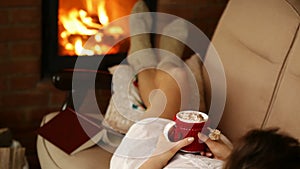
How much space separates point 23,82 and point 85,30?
381 mm

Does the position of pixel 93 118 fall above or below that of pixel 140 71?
below

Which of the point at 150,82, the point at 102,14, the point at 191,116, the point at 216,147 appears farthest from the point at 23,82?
the point at 216,147

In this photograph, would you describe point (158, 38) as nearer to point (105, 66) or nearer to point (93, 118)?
point (105, 66)

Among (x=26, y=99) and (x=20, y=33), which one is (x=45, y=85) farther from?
(x=20, y=33)

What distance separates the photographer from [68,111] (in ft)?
7.48

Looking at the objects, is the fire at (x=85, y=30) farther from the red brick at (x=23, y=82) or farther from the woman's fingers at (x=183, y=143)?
the woman's fingers at (x=183, y=143)

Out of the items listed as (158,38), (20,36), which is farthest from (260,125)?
(20,36)

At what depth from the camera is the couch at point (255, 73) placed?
6.31 feet

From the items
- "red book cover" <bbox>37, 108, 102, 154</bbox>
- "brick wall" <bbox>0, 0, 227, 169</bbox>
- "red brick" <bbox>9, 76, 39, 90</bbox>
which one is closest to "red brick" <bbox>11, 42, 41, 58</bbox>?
"brick wall" <bbox>0, 0, 227, 169</bbox>

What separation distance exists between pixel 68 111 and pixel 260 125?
0.73 m

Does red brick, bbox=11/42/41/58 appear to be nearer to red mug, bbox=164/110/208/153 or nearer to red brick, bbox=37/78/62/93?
red brick, bbox=37/78/62/93

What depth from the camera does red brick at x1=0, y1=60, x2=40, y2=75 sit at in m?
2.60

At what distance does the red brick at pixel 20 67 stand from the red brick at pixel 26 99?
0.33 ft

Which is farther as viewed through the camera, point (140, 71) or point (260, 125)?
point (140, 71)
